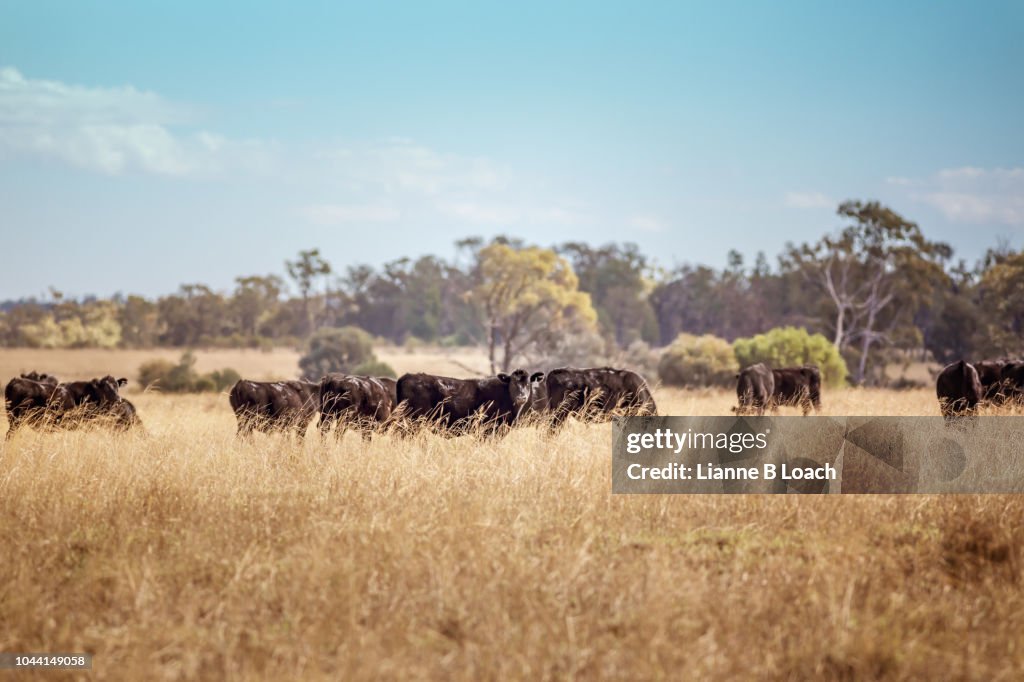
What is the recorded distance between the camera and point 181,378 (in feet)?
111

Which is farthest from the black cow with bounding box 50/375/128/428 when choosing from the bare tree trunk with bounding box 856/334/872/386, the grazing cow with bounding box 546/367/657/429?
the bare tree trunk with bounding box 856/334/872/386

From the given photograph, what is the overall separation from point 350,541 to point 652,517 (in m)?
2.66

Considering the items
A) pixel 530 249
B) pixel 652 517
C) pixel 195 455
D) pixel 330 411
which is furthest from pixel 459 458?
pixel 530 249

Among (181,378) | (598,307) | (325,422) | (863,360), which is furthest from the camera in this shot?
(598,307)

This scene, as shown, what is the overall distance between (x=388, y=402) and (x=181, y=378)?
2483cm

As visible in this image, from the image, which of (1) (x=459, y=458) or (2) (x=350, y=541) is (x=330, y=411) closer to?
(1) (x=459, y=458)

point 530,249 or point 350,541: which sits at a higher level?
point 530,249

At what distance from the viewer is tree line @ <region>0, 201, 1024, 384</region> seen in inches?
1582

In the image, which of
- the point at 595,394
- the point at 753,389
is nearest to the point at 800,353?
the point at 753,389

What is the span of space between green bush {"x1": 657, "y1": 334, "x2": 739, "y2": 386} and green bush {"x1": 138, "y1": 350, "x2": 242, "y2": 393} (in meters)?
18.4

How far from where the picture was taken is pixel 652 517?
716 centimetres

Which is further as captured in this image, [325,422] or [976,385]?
[976,385]

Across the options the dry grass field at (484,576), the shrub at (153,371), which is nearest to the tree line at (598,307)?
the shrub at (153,371)

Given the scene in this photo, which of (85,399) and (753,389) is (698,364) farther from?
(85,399)
